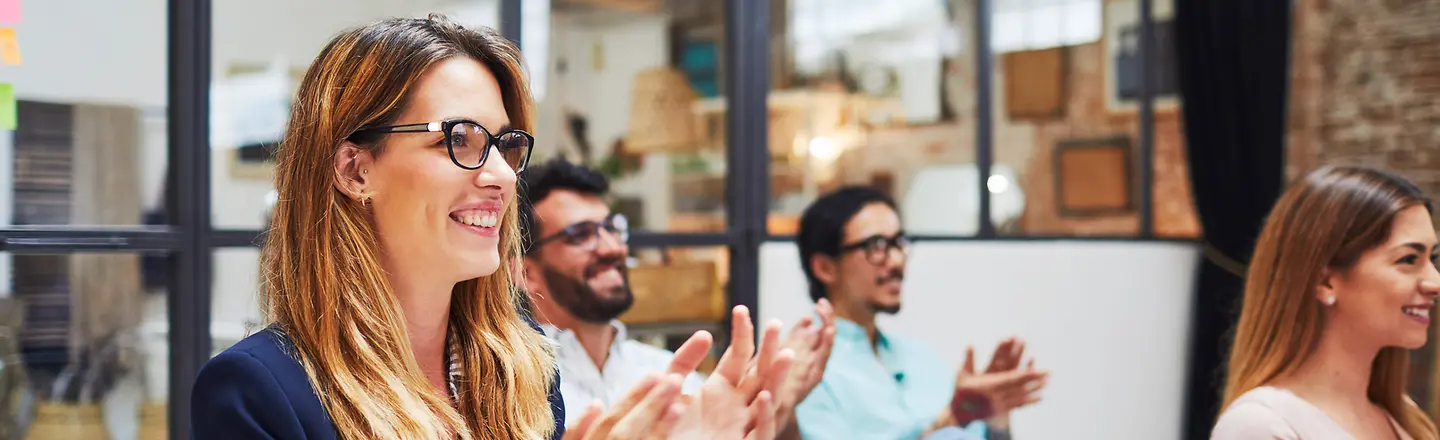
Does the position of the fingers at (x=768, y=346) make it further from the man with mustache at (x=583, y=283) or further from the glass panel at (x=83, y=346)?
the glass panel at (x=83, y=346)

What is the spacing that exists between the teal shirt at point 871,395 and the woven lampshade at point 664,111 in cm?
82

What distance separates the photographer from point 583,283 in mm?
2721

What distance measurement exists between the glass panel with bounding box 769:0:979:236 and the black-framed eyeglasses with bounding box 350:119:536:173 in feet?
9.42

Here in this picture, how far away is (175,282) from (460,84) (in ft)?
4.35

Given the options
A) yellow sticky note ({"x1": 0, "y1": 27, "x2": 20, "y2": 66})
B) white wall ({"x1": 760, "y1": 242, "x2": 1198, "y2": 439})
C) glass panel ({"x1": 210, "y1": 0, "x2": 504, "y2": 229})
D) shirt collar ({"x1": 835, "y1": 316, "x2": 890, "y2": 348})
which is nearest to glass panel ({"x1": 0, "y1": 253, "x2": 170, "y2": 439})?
glass panel ({"x1": 210, "y1": 0, "x2": 504, "y2": 229})

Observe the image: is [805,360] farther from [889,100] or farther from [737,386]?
[889,100]

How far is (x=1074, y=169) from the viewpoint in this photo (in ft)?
15.9

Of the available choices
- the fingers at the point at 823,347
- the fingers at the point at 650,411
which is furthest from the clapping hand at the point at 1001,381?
the fingers at the point at 650,411

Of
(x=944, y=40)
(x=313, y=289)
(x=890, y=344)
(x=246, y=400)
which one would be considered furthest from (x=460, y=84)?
(x=944, y=40)

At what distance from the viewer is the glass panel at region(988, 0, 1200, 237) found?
4594 millimetres

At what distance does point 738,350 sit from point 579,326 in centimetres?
135

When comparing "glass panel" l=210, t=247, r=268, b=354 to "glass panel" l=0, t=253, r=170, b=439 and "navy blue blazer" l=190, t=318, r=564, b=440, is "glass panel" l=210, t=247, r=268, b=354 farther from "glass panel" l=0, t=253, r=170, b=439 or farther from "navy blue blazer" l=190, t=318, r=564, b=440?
"navy blue blazer" l=190, t=318, r=564, b=440

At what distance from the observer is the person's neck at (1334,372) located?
219 centimetres

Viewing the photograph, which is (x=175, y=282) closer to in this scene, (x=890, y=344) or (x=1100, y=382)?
(x=890, y=344)
